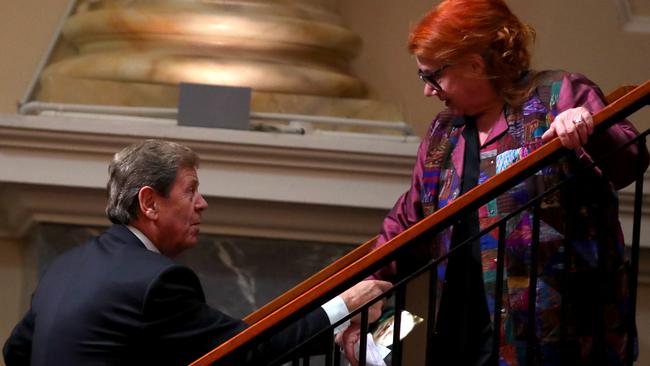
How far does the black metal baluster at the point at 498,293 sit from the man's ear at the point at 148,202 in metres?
0.87

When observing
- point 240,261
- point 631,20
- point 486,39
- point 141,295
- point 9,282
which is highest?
point 486,39

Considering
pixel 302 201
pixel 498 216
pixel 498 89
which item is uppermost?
pixel 498 89

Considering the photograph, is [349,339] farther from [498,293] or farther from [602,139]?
[602,139]

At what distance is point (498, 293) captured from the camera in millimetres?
4059

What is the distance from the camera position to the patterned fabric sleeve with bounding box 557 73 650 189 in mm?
4117

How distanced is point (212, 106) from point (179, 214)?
4.89ft

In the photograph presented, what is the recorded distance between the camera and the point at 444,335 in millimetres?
4289

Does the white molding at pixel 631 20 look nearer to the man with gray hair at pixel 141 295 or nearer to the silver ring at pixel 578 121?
the man with gray hair at pixel 141 295

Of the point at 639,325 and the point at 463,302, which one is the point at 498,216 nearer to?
the point at 463,302

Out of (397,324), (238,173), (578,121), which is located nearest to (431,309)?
(397,324)

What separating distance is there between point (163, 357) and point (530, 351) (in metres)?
0.87

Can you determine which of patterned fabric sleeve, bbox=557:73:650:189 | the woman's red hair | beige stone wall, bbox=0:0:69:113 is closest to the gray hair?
the woman's red hair

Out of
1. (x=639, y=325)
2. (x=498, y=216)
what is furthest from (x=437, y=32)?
(x=639, y=325)

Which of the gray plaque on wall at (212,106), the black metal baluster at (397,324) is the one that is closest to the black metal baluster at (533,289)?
the black metal baluster at (397,324)
